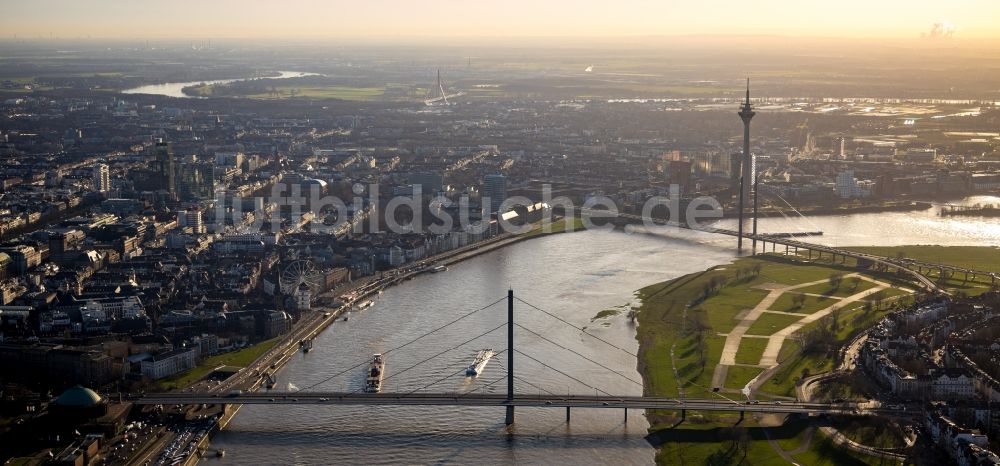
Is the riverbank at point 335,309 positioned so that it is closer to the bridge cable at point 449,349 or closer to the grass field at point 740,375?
the bridge cable at point 449,349

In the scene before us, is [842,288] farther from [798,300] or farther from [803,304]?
[803,304]

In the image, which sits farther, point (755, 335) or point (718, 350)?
point (755, 335)

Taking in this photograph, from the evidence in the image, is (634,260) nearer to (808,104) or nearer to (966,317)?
(966,317)

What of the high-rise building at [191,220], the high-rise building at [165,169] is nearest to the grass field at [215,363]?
the high-rise building at [191,220]

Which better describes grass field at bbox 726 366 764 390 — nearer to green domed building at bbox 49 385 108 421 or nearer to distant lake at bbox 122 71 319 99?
green domed building at bbox 49 385 108 421

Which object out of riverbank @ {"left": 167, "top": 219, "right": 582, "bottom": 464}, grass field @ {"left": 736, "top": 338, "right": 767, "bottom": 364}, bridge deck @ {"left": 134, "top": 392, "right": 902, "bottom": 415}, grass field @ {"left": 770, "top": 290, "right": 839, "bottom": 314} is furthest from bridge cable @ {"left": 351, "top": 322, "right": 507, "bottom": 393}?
grass field @ {"left": 770, "top": 290, "right": 839, "bottom": 314}

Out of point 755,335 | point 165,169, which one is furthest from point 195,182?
point 755,335
